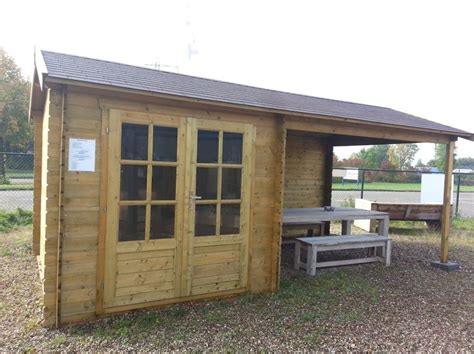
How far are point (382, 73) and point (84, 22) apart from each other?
52.0ft

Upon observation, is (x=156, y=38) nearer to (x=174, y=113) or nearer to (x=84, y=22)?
(x=84, y=22)

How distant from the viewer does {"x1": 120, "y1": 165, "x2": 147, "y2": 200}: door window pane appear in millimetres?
3600

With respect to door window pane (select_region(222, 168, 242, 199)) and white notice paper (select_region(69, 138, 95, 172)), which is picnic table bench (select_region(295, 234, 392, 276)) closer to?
door window pane (select_region(222, 168, 242, 199))

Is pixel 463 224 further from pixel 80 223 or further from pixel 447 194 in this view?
pixel 80 223

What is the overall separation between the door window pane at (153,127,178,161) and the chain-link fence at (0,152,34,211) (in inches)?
326

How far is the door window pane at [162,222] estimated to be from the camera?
12.4 feet

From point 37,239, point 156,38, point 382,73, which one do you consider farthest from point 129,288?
point 382,73

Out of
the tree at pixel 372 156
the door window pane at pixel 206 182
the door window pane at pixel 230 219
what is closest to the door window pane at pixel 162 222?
the door window pane at pixel 206 182

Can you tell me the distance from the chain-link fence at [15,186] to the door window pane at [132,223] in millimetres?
8157

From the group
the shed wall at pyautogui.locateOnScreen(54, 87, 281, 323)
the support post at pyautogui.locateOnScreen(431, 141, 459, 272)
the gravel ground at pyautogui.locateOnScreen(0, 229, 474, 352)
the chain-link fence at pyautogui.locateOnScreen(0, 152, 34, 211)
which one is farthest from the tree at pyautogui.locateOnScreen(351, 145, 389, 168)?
the shed wall at pyautogui.locateOnScreen(54, 87, 281, 323)

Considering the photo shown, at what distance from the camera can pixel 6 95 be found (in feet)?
71.9

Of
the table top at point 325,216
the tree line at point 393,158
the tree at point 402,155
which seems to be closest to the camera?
the table top at point 325,216

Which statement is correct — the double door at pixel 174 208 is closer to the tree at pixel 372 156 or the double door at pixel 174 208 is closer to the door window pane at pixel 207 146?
the door window pane at pixel 207 146

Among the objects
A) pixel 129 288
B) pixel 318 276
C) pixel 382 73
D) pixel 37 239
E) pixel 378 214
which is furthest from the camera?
pixel 382 73
